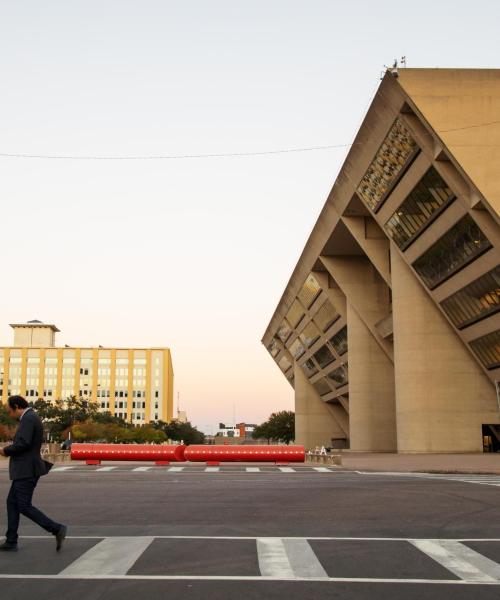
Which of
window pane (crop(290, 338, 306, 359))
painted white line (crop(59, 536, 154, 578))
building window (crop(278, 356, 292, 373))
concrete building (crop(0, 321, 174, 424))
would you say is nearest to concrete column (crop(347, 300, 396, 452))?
window pane (crop(290, 338, 306, 359))

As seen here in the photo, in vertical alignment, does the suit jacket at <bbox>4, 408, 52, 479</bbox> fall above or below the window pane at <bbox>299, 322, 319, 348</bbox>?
below

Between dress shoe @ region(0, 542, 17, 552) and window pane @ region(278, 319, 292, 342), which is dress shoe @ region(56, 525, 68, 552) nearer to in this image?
dress shoe @ region(0, 542, 17, 552)

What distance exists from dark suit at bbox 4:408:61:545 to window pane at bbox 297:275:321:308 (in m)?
68.8

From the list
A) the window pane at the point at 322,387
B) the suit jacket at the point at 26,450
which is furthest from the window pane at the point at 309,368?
the suit jacket at the point at 26,450

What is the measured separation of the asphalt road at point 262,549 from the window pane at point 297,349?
83040 mm

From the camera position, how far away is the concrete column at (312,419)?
100688mm

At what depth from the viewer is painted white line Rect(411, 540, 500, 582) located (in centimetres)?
756

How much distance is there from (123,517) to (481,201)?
3201cm

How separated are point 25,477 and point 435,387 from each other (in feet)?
147

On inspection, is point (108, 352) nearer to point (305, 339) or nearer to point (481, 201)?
point (305, 339)

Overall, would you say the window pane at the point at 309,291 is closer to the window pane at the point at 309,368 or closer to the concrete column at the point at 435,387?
the window pane at the point at 309,368

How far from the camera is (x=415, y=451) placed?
50594 mm

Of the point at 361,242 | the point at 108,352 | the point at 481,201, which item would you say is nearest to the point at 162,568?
the point at 481,201

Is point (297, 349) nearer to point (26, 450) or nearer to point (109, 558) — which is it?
point (26, 450)
